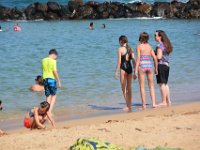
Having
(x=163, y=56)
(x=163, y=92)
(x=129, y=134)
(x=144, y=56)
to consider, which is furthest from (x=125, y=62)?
(x=129, y=134)

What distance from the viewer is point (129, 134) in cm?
748

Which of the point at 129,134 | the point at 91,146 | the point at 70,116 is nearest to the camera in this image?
the point at 91,146

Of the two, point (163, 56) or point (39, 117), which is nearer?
point (39, 117)

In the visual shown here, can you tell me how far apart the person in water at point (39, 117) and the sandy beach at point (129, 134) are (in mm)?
143

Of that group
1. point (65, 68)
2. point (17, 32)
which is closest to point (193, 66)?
point (65, 68)

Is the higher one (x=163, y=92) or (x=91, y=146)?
(x=91, y=146)

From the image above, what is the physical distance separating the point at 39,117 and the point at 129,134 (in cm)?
181

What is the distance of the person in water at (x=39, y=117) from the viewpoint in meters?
8.54

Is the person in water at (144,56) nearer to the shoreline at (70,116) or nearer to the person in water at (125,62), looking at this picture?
the person in water at (125,62)

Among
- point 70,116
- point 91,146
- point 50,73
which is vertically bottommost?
point 70,116

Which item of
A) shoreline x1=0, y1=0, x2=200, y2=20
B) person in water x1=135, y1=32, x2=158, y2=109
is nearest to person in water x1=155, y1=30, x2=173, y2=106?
person in water x1=135, y1=32, x2=158, y2=109

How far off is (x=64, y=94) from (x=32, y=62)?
7.08m

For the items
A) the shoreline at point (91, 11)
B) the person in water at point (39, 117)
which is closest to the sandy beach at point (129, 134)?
the person in water at point (39, 117)

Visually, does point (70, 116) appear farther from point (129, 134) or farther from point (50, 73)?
point (129, 134)
